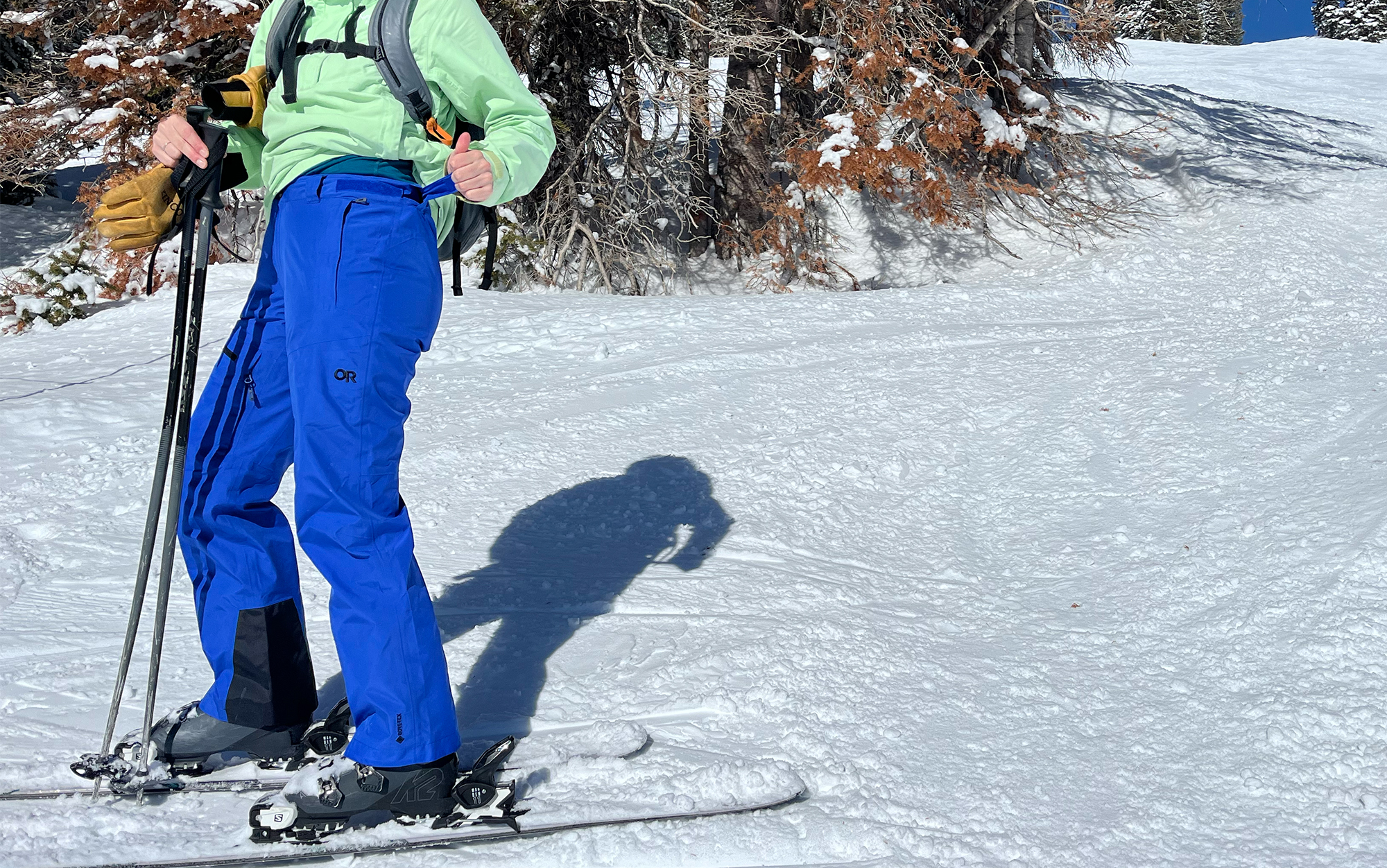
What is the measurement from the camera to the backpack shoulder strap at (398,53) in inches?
86.7

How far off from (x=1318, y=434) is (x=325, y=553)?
3.79 metres

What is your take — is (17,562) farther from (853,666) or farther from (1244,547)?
(1244,547)

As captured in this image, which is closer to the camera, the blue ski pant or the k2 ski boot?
the blue ski pant

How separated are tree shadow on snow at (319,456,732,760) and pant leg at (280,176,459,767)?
17.5 inches

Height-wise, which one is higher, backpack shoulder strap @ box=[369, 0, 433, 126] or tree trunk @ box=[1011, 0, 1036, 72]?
tree trunk @ box=[1011, 0, 1036, 72]

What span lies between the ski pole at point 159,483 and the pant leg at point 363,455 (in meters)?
0.35

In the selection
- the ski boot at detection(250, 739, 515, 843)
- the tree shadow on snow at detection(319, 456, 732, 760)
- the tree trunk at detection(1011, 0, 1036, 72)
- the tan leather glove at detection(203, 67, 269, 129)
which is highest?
the tree trunk at detection(1011, 0, 1036, 72)

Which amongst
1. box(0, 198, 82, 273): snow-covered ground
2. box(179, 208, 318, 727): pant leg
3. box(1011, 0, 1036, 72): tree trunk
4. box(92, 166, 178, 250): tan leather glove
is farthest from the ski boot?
box(0, 198, 82, 273): snow-covered ground

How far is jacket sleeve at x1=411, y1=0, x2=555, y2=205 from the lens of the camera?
7.33ft

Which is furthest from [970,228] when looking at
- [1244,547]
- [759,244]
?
[1244,547]

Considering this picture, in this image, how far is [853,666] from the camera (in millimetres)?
2971

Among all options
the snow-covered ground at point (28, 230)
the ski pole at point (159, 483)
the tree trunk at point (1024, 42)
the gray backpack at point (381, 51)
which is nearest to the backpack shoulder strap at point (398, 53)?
the gray backpack at point (381, 51)

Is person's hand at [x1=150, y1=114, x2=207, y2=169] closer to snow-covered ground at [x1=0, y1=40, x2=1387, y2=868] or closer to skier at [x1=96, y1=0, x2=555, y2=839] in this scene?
skier at [x1=96, y1=0, x2=555, y2=839]

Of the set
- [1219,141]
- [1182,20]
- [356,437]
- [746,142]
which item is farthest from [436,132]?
[1182,20]
